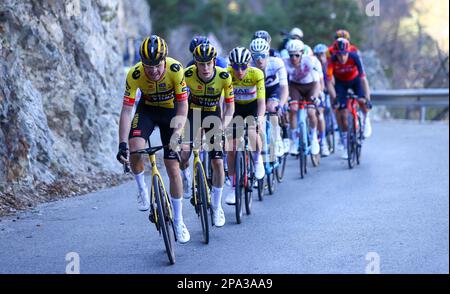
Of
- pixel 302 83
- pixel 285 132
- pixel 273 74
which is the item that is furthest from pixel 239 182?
pixel 302 83

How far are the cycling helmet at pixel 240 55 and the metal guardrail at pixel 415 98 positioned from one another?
14510 millimetres

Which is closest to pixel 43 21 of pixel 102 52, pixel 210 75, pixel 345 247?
pixel 102 52

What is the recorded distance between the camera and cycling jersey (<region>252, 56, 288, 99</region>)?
41.5 ft

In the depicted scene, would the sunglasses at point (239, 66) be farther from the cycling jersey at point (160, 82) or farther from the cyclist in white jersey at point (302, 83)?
the cyclist in white jersey at point (302, 83)

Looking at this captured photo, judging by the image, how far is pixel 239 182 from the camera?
10.2m

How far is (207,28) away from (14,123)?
38992 mm

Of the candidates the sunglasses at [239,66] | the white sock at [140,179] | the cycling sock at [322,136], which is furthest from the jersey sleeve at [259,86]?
the cycling sock at [322,136]

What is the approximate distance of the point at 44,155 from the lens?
12141 millimetres

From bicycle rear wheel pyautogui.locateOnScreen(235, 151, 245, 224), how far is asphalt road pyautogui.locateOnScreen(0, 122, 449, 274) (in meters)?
0.15

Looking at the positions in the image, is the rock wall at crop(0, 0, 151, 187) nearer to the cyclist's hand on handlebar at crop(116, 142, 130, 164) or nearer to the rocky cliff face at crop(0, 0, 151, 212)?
the rocky cliff face at crop(0, 0, 151, 212)

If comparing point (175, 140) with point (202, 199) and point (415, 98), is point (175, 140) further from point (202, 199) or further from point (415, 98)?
point (415, 98)

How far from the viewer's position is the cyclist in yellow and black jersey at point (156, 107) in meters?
8.12

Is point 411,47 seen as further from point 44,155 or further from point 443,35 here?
Result: point 44,155

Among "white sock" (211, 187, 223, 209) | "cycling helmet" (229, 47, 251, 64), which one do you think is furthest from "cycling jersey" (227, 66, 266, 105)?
"white sock" (211, 187, 223, 209)
